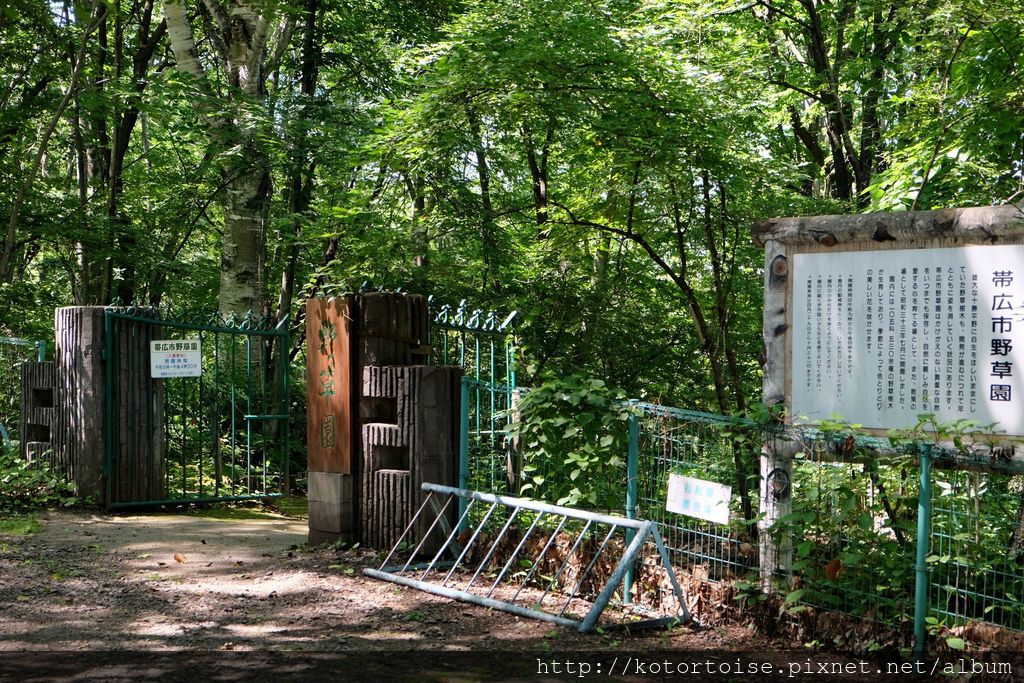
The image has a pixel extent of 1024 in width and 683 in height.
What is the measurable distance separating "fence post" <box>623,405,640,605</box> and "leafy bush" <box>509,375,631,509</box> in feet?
0.33

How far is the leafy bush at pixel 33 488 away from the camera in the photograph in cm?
966

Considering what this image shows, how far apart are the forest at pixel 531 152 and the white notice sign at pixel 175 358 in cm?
133

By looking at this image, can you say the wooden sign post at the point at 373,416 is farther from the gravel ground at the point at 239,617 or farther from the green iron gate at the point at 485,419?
the gravel ground at the point at 239,617

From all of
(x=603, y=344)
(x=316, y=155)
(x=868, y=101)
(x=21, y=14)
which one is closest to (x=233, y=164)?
(x=316, y=155)

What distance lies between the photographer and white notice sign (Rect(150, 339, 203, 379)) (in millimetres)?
10000

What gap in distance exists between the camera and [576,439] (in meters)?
6.72

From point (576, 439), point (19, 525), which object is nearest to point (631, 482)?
point (576, 439)

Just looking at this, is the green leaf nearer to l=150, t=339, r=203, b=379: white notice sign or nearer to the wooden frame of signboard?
the wooden frame of signboard

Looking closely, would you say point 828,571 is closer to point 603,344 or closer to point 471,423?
point 471,423

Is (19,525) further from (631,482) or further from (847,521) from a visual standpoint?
(847,521)

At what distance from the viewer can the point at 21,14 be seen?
42.0 ft

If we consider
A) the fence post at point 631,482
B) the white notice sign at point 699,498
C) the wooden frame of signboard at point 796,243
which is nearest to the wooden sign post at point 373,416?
the fence post at point 631,482

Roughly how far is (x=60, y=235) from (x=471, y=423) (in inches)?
360

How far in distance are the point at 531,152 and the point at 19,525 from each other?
6453 mm
